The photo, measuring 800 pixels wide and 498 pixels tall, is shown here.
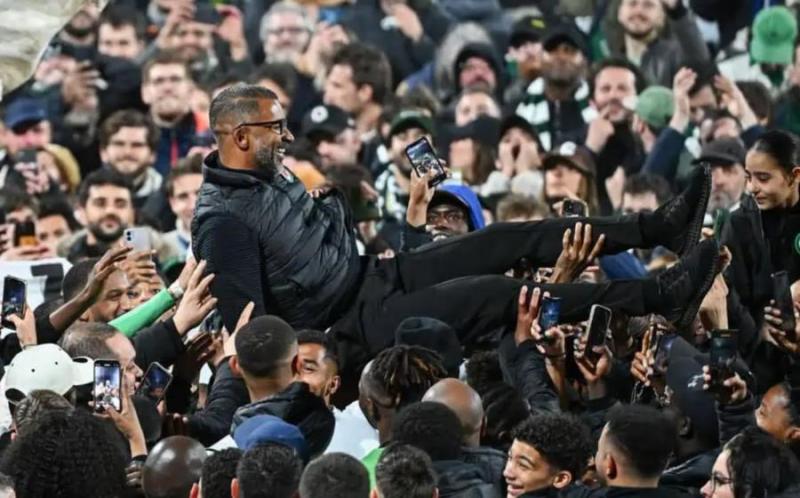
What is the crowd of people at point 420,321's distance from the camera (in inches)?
283

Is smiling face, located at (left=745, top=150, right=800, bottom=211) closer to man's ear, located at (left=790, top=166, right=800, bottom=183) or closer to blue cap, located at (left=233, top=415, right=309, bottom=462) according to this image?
man's ear, located at (left=790, top=166, right=800, bottom=183)

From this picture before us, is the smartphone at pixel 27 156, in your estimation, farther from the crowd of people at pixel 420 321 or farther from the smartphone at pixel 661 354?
the smartphone at pixel 661 354

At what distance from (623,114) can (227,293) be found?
21.1ft

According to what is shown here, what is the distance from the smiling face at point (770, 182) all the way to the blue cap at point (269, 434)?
273cm

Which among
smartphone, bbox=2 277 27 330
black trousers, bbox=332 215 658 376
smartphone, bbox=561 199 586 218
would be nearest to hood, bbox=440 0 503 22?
smartphone, bbox=561 199 586 218

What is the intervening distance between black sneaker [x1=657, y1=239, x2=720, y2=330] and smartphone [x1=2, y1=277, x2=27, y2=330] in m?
2.38

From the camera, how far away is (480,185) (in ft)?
47.4

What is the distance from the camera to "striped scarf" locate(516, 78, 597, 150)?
15102 millimetres

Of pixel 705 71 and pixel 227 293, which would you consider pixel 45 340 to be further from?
pixel 705 71

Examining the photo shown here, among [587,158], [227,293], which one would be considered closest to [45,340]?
[227,293]

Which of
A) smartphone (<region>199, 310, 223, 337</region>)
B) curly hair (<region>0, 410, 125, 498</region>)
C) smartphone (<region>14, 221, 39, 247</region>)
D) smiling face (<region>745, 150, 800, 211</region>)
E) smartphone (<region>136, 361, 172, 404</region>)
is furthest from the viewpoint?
smartphone (<region>14, 221, 39, 247</region>)

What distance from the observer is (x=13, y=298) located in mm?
9039

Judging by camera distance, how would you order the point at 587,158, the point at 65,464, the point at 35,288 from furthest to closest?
the point at 587,158 → the point at 35,288 → the point at 65,464

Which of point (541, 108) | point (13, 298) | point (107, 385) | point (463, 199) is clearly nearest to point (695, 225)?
point (463, 199)
